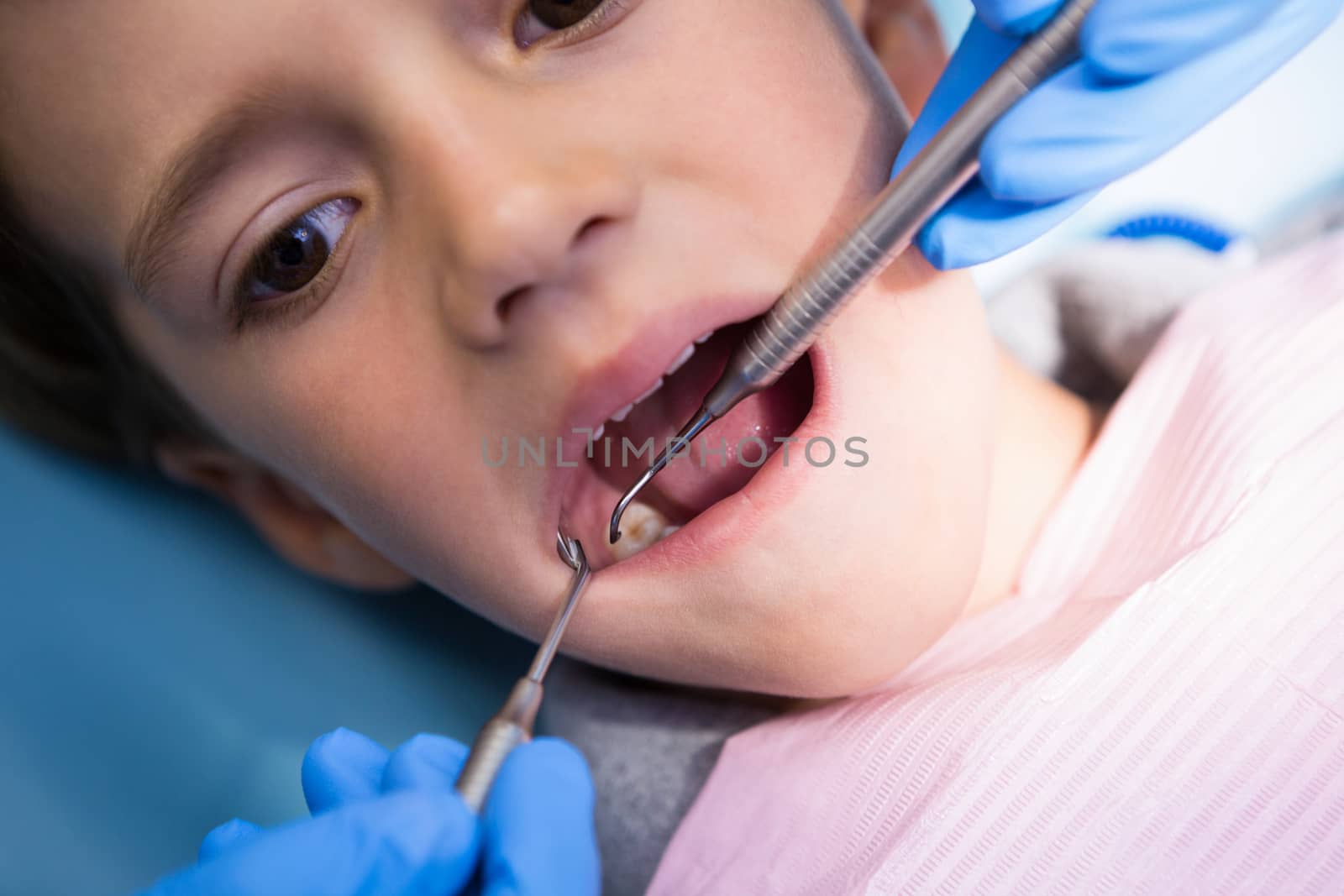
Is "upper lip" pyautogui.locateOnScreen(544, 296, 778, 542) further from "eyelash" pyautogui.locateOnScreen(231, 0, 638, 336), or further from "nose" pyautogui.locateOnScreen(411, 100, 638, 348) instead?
"eyelash" pyautogui.locateOnScreen(231, 0, 638, 336)

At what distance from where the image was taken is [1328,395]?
0.83 meters

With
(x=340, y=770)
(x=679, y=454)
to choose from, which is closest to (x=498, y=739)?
(x=340, y=770)

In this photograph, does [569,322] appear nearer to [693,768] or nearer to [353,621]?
[693,768]

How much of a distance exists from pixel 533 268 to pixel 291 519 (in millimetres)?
685

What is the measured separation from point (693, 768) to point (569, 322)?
0.52m

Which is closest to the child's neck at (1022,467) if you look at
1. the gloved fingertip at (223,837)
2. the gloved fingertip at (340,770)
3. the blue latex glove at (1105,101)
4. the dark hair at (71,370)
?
the blue latex glove at (1105,101)

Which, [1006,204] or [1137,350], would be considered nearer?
[1006,204]

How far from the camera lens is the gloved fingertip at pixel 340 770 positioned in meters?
0.72

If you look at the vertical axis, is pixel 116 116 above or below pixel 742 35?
below

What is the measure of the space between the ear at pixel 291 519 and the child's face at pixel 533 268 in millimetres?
327

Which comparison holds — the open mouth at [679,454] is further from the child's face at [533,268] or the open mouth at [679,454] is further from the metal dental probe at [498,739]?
the metal dental probe at [498,739]

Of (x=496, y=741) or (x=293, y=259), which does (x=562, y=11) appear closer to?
(x=293, y=259)

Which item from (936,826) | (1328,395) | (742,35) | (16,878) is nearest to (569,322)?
(742,35)

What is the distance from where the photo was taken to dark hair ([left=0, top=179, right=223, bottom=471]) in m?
0.89
